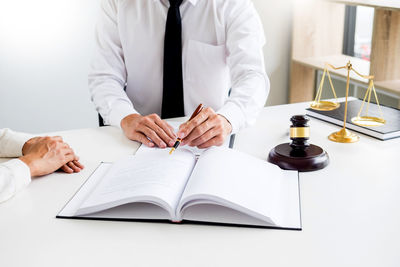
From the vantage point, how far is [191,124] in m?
1.31

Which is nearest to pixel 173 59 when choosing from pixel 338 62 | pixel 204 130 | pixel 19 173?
pixel 204 130

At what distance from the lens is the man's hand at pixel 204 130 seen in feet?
4.26

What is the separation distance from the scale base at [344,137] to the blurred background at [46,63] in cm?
203

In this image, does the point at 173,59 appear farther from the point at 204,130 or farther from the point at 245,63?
the point at 204,130

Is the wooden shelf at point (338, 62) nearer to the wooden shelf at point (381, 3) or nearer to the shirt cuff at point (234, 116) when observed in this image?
the wooden shelf at point (381, 3)

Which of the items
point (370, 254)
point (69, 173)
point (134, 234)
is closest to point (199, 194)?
point (134, 234)

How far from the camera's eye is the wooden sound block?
1.18m

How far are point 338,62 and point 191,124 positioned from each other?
6.92 ft

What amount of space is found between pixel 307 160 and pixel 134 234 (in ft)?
1.69

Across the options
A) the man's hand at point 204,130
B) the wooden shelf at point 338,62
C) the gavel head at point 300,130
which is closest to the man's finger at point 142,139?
the man's hand at point 204,130

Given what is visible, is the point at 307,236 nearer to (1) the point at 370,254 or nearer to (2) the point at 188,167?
(1) the point at 370,254

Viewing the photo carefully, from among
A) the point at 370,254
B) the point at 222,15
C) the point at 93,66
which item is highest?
the point at 222,15

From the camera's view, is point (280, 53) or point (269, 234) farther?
point (280, 53)

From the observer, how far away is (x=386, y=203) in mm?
1019
